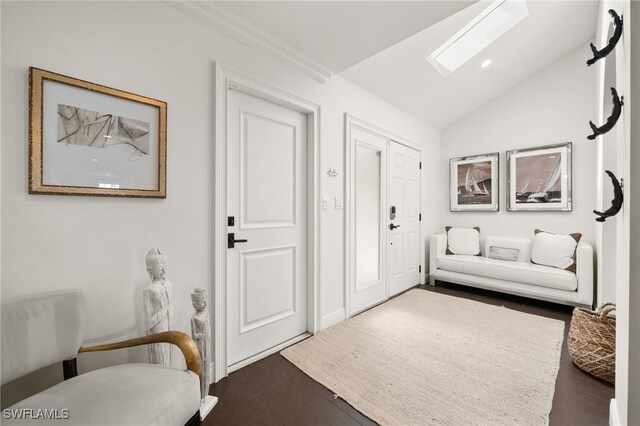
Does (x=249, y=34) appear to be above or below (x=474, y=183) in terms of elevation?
above

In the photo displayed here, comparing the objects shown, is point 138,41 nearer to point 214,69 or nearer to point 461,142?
point 214,69

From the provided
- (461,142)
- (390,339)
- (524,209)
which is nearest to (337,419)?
(390,339)

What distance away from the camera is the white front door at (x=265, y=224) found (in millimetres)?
2002

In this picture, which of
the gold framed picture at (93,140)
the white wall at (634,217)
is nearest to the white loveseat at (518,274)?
the white wall at (634,217)

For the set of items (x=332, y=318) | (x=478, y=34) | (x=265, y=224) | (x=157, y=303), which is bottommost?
(x=332, y=318)

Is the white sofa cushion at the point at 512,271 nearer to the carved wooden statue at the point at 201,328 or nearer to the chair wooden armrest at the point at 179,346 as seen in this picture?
the carved wooden statue at the point at 201,328

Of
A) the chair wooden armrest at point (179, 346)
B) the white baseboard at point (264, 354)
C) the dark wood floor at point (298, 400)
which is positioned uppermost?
the chair wooden armrest at point (179, 346)

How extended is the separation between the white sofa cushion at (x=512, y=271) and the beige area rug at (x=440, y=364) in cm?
49

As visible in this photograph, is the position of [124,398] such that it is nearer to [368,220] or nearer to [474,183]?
[368,220]

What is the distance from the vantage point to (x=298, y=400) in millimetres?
1623

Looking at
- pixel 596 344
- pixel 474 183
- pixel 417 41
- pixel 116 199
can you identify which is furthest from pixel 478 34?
pixel 116 199

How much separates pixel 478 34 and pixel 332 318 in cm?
337

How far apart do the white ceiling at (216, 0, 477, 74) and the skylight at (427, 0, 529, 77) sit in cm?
120

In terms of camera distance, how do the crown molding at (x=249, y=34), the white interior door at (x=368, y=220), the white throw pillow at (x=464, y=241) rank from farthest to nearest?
1. the white throw pillow at (x=464, y=241)
2. the white interior door at (x=368, y=220)
3. the crown molding at (x=249, y=34)
